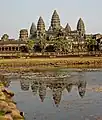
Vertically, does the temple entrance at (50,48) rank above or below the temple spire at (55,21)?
below

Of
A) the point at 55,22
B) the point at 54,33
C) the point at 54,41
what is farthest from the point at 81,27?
the point at 54,41

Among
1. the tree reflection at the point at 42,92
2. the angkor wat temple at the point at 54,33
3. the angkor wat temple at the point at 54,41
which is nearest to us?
the tree reflection at the point at 42,92

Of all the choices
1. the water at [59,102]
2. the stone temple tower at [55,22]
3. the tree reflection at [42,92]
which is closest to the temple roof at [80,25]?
the stone temple tower at [55,22]

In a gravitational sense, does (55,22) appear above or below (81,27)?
above

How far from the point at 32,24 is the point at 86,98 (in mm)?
142574

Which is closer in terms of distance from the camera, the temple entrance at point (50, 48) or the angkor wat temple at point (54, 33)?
the temple entrance at point (50, 48)

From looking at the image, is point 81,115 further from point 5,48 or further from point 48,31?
point 48,31

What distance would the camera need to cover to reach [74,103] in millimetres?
24844

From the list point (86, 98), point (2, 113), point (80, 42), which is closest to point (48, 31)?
point (80, 42)

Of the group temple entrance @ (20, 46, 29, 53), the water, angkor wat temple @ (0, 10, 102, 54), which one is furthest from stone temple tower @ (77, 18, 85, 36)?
the water

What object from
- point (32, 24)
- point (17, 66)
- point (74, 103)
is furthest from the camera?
point (32, 24)

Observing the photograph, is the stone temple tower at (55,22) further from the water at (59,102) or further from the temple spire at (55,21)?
the water at (59,102)

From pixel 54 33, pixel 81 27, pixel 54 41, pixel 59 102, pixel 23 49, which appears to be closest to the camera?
pixel 59 102

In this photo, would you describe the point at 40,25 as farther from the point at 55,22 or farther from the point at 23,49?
the point at 23,49
